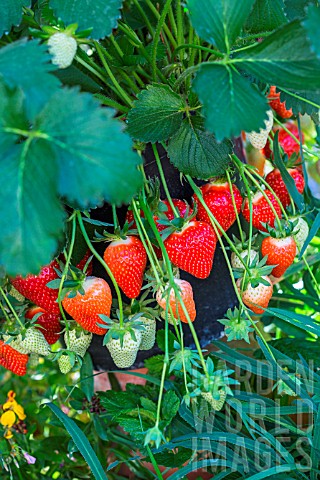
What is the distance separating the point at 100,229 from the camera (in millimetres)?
710

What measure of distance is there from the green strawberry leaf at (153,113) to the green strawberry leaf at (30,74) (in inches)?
6.8

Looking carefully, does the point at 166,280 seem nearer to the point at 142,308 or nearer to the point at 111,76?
the point at 142,308

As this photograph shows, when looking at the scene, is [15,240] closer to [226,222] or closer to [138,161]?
[138,161]

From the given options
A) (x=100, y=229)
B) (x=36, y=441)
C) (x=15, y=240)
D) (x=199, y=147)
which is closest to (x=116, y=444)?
(x=36, y=441)

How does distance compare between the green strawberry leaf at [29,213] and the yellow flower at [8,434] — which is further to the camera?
the yellow flower at [8,434]

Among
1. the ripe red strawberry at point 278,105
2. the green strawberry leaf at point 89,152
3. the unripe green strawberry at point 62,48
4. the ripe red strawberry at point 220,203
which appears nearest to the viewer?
the green strawberry leaf at point 89,152

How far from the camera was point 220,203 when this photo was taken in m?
0.71

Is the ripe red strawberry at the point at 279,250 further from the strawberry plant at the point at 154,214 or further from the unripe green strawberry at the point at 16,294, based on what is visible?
the unripe green strawberry at the point at 16,294

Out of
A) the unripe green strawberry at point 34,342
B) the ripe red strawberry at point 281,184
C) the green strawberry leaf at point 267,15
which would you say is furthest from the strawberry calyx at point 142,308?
the green strawberry leaf at point 267,15

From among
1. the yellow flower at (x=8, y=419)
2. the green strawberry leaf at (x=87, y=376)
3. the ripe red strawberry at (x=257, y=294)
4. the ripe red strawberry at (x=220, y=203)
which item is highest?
the ripe red strawberry at (x=220, y=203)

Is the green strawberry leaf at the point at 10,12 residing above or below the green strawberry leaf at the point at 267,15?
above

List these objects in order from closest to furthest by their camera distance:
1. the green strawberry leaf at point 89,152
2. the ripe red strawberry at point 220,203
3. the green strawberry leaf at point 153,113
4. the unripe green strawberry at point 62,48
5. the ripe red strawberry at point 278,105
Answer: the green strawberry leaf at point 89,152 < the unripe green strawberry at point 62,48 < the green strawberry leaf at point 153,113 < the ripe red strawberry at point 220,203 < the ripe red strawberry at point 278,105

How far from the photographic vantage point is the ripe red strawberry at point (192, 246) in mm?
671

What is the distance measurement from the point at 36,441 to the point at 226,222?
1.72ft
